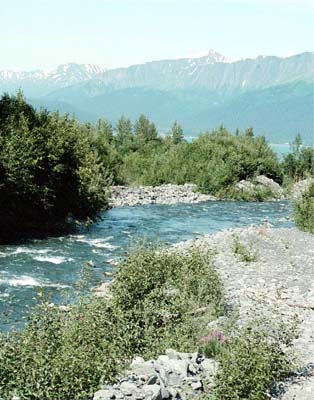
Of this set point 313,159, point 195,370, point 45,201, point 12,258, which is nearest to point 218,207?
point 45,201

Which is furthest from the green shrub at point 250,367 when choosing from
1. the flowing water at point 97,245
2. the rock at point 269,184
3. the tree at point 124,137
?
the tree at point 124,137

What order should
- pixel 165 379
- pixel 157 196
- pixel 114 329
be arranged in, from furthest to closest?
1. pixel 157 196
2. pixel 114 329
3. pixel 165 379

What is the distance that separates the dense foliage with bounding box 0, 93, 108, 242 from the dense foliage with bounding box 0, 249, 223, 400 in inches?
700

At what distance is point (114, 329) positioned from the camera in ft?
46.5

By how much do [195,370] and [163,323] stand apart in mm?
A: 3261

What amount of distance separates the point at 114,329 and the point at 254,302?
6.54m

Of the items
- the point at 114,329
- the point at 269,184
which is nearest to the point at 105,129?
the point at 269,184

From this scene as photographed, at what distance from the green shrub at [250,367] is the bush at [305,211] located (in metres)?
26.5

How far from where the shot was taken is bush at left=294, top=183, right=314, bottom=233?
128 feet

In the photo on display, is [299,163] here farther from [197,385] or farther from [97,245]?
[197,385]

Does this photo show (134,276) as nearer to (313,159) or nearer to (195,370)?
(195,370)

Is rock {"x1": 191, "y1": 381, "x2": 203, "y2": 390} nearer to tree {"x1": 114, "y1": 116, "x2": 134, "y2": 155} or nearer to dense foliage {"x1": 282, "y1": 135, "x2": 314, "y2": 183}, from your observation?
dense foliage {"x1": 282, "y1": 135, "x2": 314, "y2": 183}

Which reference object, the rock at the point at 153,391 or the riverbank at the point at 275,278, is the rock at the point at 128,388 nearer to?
the rock at the point at 153,391

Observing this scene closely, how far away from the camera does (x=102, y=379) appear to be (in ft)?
37.4
